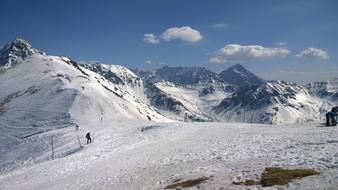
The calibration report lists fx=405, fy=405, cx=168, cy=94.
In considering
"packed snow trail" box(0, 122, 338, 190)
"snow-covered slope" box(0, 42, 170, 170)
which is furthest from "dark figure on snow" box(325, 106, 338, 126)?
"snow-covered slope" box(0, 42, 170, 170)

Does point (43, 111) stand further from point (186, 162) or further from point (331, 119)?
point (186, 162)

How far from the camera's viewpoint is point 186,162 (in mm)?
33031

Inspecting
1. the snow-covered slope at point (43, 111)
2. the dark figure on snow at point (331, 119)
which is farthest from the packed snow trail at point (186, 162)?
the snow-covered slope at point (43, 111)

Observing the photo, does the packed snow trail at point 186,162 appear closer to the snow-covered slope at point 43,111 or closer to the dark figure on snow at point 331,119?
the dark figure on snow at point 331,119

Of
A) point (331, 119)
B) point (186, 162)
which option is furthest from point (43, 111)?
point (186, 162)

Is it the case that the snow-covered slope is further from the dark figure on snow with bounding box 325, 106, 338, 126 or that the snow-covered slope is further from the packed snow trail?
the dark figure on snow with bounding box 325, 106, 338, 126

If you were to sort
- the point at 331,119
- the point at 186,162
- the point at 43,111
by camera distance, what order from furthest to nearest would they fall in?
the point at 43,111, the point at 331,119, the point at 186,162

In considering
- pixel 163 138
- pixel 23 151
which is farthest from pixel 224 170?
pixel 23 151

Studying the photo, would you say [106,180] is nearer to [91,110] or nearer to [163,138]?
[163,138]

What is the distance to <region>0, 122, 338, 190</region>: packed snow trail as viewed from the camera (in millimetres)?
24234

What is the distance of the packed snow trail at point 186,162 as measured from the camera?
79.5 feet

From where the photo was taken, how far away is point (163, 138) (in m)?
55.7

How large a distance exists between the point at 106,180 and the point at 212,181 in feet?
42.6

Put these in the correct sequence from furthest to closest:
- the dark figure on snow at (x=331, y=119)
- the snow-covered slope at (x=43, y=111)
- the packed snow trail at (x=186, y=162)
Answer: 1. the snow-covered slope at (x=43, y=111)
2. the dark figure on snow at (x=331, y=119)
3. the packed snow trail at (x=186, y=162)
